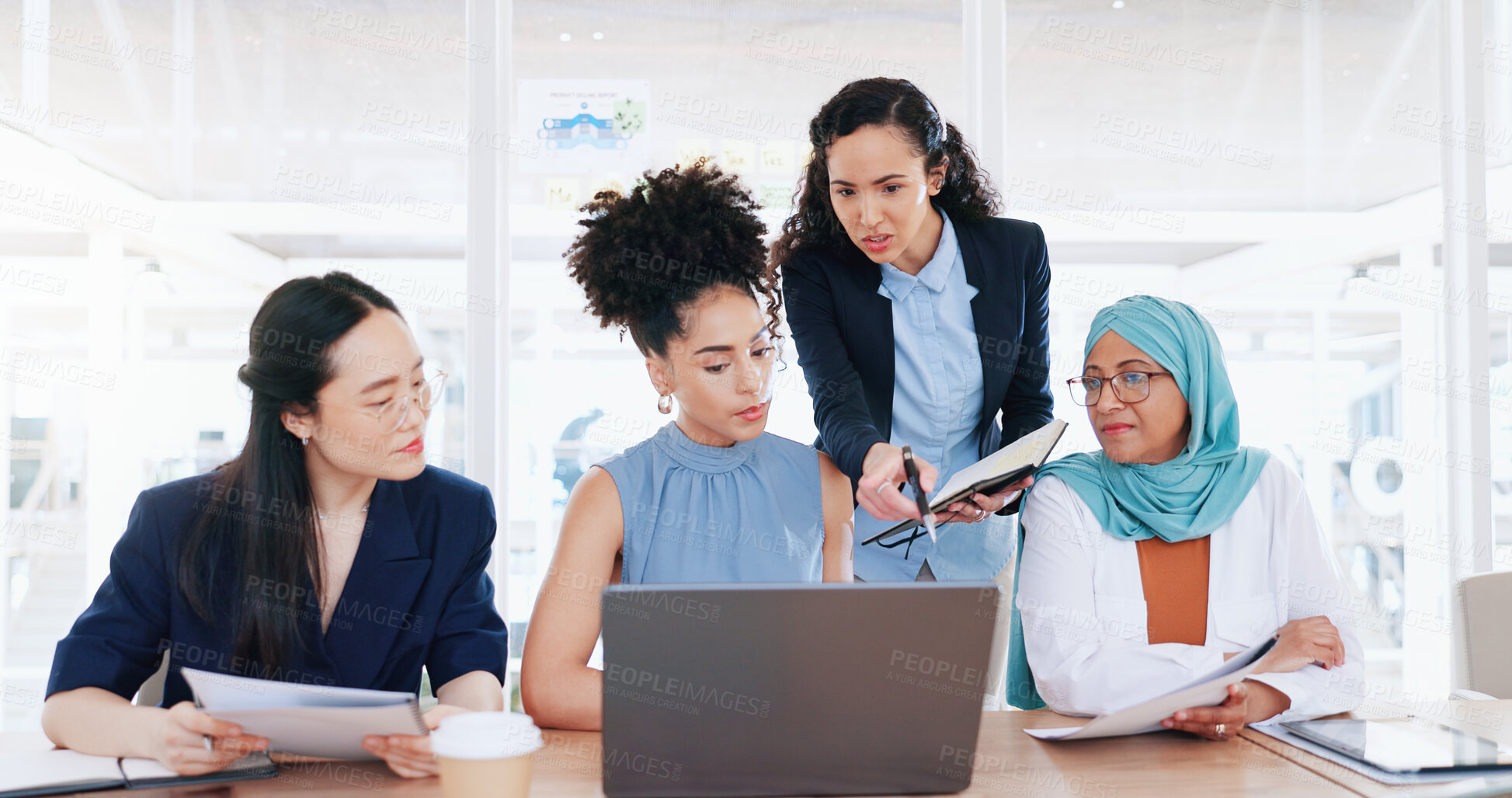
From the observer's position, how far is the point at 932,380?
2049mm

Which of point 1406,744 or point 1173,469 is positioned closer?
point 1406,744

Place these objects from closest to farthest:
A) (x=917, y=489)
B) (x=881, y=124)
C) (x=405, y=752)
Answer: (x=405, y=752) → (x=917, y=489) → (x=881, y=124)

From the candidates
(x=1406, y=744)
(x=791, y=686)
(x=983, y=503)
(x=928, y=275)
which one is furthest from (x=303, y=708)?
(x=928, y=275)

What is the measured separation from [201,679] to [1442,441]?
368cm

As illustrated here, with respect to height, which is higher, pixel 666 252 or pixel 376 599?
pixel 666 252

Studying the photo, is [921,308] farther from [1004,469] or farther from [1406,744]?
[1406,744]

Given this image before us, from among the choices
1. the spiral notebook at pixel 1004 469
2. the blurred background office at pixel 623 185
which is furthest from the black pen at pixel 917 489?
the blurred background office at pixel 623 185

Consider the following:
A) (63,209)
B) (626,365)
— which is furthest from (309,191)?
(626,365)

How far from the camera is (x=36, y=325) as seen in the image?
3.11 metres

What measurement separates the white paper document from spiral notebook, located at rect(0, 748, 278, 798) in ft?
3.19

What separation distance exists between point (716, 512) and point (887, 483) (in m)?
0.31

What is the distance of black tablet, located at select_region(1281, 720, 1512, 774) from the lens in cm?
121

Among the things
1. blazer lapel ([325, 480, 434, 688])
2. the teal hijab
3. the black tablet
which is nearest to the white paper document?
the black tablet

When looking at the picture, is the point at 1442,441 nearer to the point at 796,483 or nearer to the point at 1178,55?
the point at 1178,55
